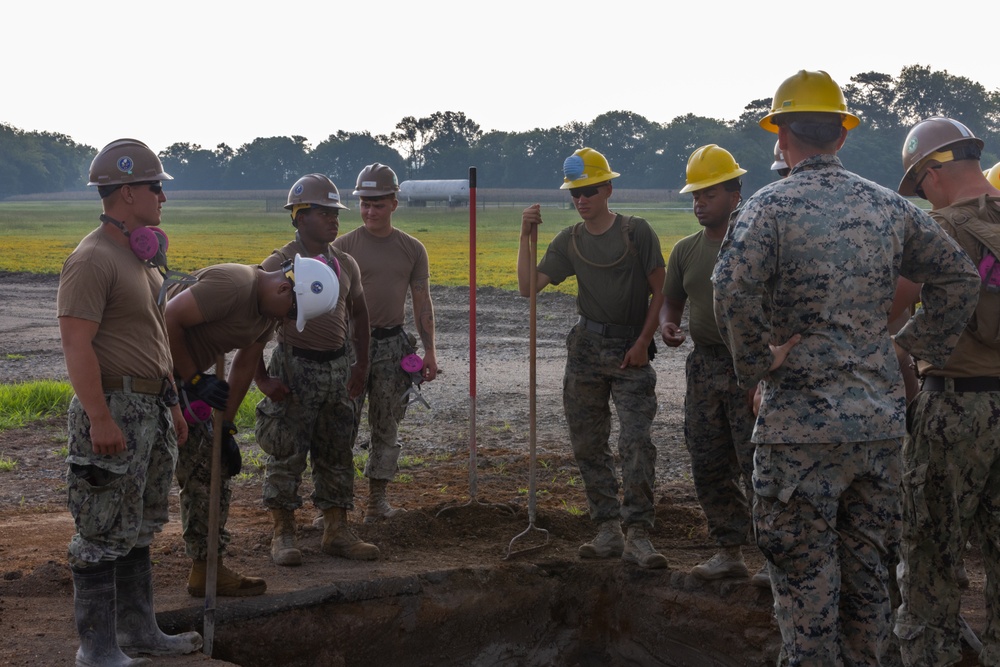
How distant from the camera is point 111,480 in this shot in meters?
4.25

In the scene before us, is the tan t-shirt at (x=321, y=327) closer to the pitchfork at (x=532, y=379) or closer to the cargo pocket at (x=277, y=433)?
the cargo pocket at (x=277, y=433)

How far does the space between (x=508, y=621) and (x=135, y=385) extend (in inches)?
112

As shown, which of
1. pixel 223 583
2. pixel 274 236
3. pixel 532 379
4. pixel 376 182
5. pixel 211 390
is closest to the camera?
pixel 211 390

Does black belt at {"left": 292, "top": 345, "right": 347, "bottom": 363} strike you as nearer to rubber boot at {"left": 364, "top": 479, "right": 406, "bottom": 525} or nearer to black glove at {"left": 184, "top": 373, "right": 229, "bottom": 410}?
black glove at {"left": 184, "top": 373, "right": 229, "bottom": 410}

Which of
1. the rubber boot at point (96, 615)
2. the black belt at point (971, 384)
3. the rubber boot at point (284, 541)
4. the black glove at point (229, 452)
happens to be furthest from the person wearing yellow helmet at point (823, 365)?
the rubber boot at point (284, 541)

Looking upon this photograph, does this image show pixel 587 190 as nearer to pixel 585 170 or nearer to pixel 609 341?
pixel 585 170

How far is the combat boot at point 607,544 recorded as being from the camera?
244 inches

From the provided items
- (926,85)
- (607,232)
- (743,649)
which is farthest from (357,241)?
(926,85)

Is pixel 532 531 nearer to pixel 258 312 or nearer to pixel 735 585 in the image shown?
pixel 735 585

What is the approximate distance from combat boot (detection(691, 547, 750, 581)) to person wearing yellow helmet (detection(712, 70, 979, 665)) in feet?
5.95

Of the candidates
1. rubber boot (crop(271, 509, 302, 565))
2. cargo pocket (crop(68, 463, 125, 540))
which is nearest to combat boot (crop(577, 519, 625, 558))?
rubber boot (crop(271, 509, 302, 565))

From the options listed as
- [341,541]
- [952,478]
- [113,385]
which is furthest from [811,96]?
[341,541]

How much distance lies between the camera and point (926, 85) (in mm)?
74750

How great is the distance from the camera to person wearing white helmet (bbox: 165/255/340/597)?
15.8ft
